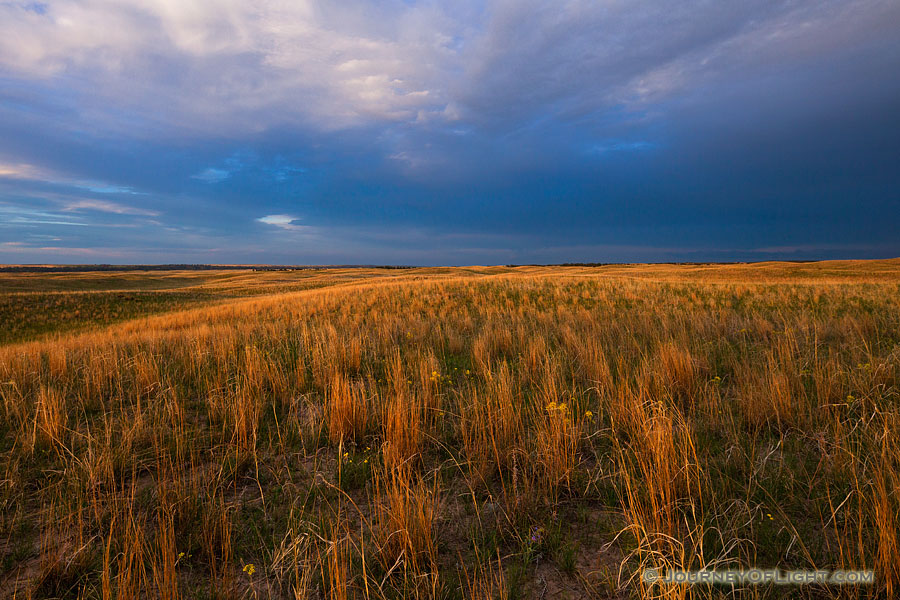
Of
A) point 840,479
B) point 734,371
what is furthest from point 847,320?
point 840,479

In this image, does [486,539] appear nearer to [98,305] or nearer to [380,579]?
[380,579]

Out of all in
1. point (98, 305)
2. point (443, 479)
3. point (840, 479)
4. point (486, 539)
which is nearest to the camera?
point (486, 539)

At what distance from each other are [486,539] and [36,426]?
4136 millimetres

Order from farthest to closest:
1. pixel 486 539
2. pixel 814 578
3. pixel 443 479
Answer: pixel 443 479, pixel 486 539, pixel 814 578

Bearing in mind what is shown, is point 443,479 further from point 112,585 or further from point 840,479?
point 840,479

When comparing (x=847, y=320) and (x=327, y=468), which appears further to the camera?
(x=847, y=320)

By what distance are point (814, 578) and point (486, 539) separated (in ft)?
5.07

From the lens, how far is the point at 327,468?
9.48 feet

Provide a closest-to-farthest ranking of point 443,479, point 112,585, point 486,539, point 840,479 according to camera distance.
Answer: point 112,585, point 486,539, point 840,479, point 443,479

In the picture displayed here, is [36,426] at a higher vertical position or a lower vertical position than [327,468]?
higher

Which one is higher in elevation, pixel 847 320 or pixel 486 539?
pixel 847 320

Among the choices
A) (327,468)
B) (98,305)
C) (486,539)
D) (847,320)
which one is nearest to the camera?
(486,539)

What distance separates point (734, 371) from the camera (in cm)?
461

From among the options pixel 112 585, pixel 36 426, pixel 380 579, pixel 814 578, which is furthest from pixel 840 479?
pixel 36 426
